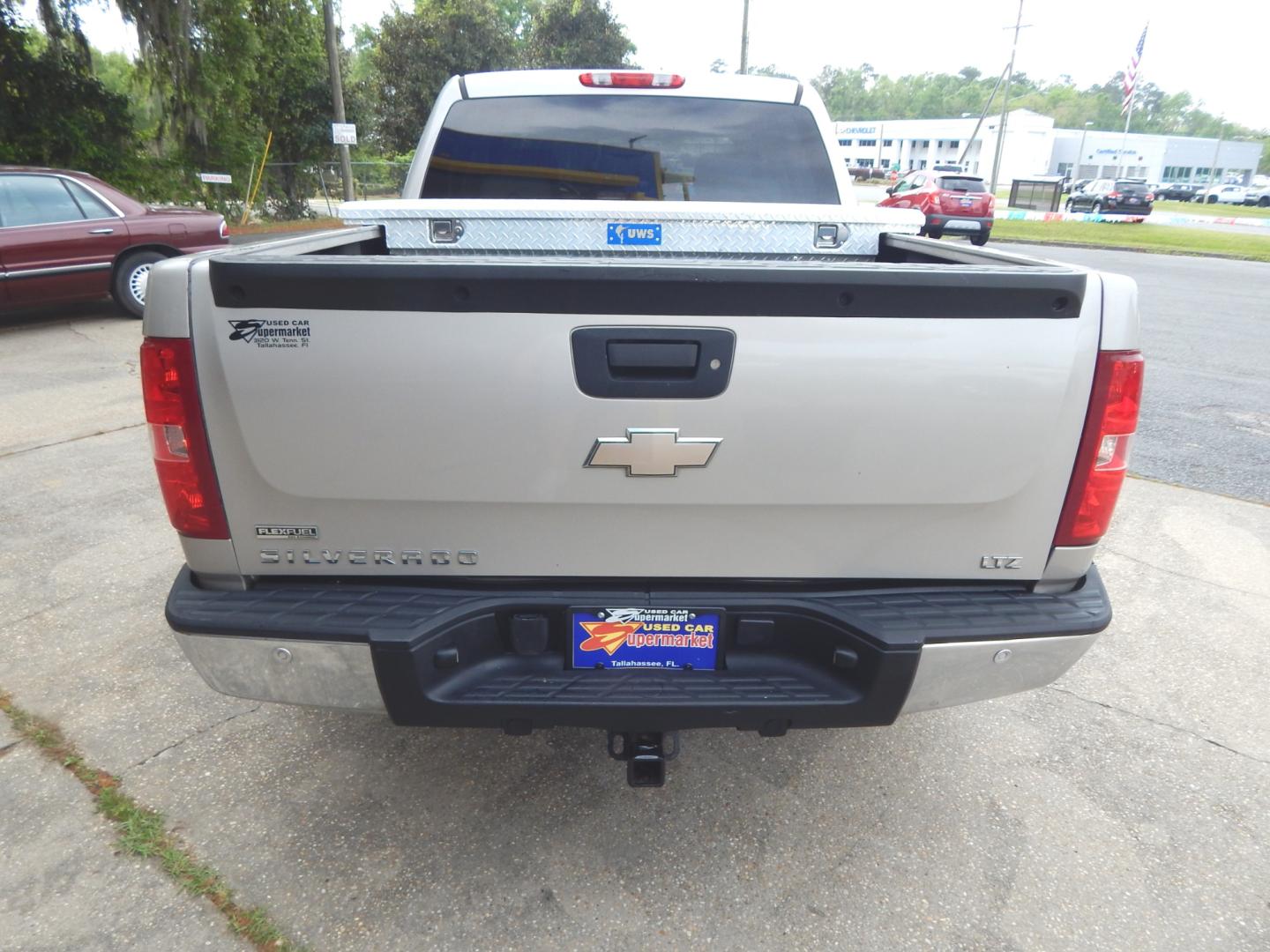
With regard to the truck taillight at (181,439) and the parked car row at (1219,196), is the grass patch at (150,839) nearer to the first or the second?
the truck taillight at (181,439)

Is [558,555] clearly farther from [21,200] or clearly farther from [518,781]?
[21,200]

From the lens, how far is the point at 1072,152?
3403 inches

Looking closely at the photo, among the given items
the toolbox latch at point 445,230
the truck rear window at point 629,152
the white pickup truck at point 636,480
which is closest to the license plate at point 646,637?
the white pickup truck at point 636,480

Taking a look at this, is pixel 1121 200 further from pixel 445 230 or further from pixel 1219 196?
pixel 1219 196

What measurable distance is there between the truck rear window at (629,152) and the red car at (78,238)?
18.4ft

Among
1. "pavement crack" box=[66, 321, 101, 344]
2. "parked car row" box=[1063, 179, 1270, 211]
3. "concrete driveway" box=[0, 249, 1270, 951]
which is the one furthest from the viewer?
"parked car row" box=[1063, 179, 1270, 211]

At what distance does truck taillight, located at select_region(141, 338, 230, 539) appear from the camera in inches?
73.0

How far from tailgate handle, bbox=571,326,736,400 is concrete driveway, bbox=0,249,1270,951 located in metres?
1.36

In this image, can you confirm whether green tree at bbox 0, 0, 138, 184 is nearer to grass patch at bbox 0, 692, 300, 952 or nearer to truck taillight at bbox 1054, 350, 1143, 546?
grass patch at bbox 0, 692, 300, 952

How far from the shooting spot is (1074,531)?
6.64ft

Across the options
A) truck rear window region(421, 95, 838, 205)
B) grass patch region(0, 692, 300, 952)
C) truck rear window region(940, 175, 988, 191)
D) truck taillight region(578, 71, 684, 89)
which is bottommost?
grass patch region(0, 692, 300, 952)

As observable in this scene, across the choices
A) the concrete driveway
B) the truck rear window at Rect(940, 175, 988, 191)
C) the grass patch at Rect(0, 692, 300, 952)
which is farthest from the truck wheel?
the truck rear window at Rect(940, 175, 988, 191)

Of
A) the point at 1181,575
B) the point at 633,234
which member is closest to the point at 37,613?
the point at 633,234

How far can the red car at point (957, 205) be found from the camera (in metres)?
20.0
